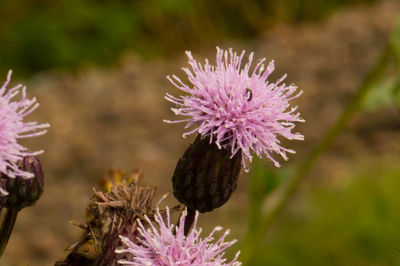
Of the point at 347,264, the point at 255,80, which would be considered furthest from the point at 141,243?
the point at 347,264

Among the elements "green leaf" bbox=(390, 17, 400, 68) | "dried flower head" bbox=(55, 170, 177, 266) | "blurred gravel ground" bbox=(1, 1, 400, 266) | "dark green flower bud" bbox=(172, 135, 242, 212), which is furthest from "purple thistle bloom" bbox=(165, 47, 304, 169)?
"blurred gravel ground" bbox=(1, 1, 400, 266)

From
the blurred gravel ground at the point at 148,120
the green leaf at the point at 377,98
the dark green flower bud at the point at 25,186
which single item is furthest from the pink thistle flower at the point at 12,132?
the blurred gravel ground at the point at 148,120

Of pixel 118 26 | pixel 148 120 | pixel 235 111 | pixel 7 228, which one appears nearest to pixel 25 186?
pixel 7 228

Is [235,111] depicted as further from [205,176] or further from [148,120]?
[148,120]

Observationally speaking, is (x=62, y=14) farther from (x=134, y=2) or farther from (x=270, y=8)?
(x=270, y=8)

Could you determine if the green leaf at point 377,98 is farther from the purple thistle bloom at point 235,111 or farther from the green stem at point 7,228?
the green stem at point 7,228

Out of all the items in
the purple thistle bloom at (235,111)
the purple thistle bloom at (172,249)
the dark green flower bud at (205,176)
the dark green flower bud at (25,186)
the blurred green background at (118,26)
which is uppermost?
the blurred green background at (118,26)

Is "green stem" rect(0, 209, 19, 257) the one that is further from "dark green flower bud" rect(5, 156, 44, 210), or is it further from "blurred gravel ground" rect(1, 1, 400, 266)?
"blurred gravel ground" rect(1, 1, 400, 266)
